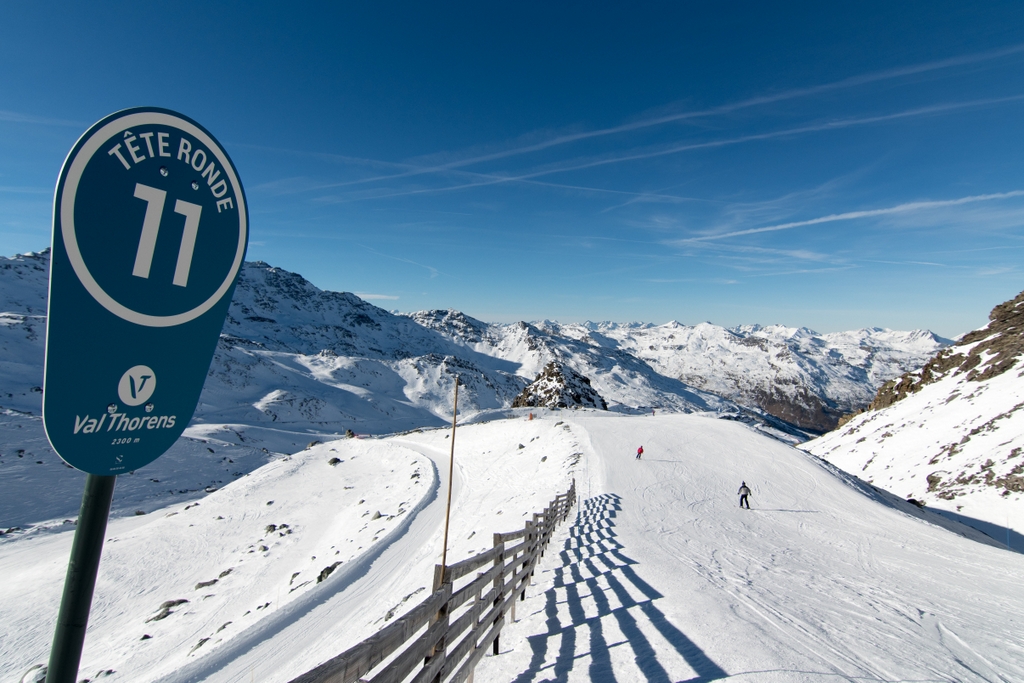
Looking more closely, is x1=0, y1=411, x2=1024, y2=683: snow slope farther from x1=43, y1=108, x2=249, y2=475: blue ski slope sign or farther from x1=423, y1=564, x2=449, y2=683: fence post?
x1=43, y1=108, x2=249, y2=475: blue ski slope sign

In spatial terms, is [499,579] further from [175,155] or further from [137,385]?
[175,155]

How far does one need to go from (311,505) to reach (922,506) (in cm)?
3852

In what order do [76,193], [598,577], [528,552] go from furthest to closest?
[598,577] → [528,552] → [76,193]

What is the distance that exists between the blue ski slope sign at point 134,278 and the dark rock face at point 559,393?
72365 mm

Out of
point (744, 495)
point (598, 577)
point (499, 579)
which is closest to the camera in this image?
point (499, 579)

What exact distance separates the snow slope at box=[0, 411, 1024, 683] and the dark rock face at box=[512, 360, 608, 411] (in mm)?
42278

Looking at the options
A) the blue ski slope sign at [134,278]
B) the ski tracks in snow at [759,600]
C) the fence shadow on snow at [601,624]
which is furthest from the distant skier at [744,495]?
the blue ski slope sign at [134,278]

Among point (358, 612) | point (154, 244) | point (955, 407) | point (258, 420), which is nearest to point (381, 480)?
point (358, 612)

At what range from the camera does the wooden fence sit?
300 centimetres

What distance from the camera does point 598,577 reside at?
393 inches

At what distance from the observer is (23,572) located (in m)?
22.0

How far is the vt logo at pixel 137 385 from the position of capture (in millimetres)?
1866

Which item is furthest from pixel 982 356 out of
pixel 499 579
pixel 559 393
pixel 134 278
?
pixel 134 278

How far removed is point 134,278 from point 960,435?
53.8m
